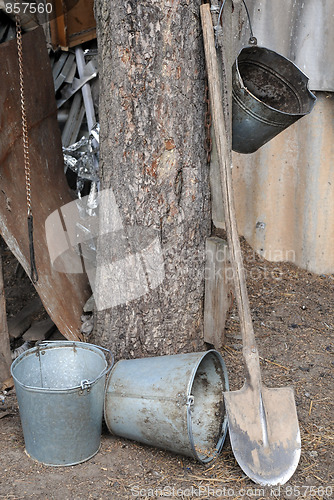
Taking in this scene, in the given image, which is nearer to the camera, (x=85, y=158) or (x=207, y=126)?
(x=207, y=126)

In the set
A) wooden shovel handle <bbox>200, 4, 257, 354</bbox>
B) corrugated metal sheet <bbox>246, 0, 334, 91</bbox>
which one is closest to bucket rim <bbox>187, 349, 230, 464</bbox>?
wooden shovel handle <bbox>200, 4, 257, 354</bbox>

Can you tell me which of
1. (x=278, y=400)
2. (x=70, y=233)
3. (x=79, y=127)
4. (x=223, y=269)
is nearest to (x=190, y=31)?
(x=223, y=269)

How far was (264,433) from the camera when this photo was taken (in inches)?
93.1

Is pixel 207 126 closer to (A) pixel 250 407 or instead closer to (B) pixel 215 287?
(B) pixel 215 287

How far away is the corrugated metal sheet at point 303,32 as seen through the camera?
12.9 feet

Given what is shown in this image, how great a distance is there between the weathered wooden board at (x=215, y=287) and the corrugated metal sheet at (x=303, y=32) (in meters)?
1.77

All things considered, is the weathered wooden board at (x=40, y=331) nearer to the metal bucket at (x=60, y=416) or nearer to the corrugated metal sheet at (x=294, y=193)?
the metal bucket at (x=60, y=416)

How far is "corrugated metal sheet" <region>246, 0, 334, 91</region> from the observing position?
3924 millimetres

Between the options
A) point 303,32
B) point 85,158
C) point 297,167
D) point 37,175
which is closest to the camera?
point 37,175

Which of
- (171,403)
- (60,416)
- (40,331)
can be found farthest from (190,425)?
(40,331)

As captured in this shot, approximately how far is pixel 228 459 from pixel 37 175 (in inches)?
77.5

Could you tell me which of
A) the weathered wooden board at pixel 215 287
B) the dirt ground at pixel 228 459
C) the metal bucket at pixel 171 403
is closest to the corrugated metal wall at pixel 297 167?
the dirt ground at pixel 228 459

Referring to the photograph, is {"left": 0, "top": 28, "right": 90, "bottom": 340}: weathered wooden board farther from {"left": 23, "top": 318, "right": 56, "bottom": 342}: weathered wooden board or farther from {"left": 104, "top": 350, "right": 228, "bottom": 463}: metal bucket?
{"left": 104, "top": 350, "right": 228, "bottom": 463}: metal bucket

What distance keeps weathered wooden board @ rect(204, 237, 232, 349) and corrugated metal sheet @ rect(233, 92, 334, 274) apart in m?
1.47
